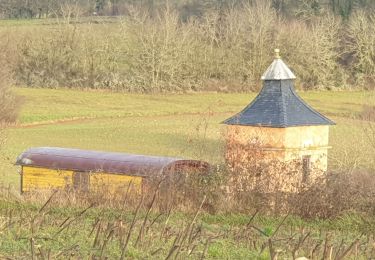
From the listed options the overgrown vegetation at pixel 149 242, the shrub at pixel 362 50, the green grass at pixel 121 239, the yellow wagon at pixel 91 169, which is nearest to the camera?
the overgrown vegetation at pixel 149 242

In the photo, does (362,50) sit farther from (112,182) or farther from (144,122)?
(112,182)

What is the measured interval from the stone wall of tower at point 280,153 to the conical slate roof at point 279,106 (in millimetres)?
328

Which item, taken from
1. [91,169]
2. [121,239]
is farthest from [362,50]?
[121,239]

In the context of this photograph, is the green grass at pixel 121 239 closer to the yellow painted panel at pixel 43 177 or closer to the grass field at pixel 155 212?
the grass field at pixel 155 212

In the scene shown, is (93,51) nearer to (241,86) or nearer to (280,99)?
(241,86)

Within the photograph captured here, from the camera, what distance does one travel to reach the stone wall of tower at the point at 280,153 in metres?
16.8

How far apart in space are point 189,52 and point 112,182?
46.5 meters

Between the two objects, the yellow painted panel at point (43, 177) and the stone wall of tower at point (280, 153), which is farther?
the yellow painted panel at point (43, 177)

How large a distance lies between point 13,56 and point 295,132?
4292 cm

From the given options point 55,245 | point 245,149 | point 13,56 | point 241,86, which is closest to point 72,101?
point 13,56

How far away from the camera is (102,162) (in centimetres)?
1980

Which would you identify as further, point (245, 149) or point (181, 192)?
point (245, 149)

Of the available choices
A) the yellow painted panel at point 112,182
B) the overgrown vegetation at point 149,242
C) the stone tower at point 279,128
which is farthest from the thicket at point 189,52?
the overgrown vegetation at point 149,242

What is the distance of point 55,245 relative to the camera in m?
7.70
